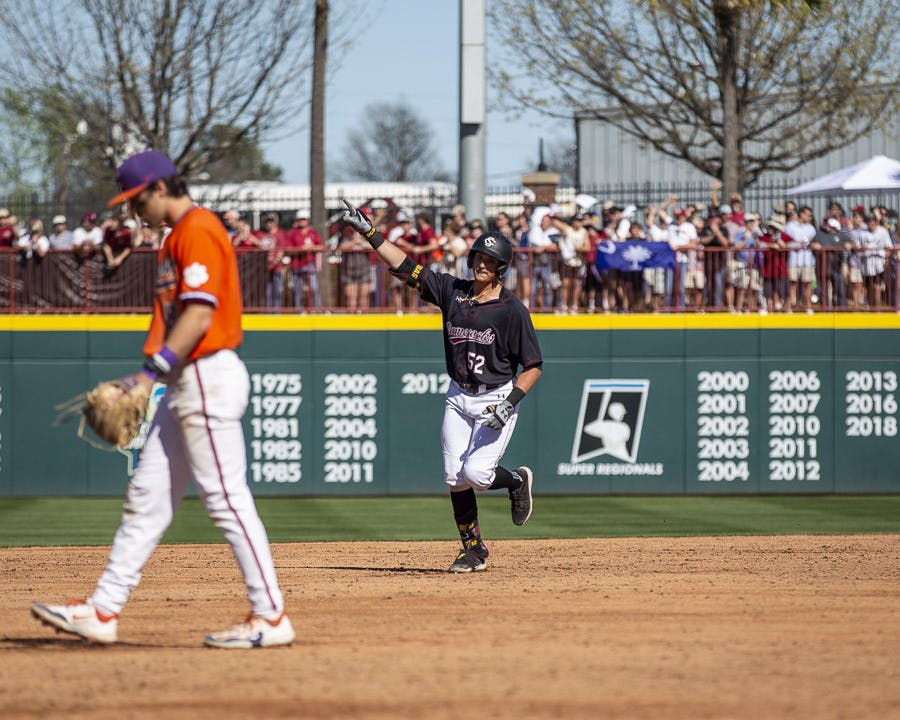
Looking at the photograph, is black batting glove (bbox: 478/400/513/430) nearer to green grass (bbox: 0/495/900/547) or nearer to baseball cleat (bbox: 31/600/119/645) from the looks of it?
baseball cleat (bbox: 31/600/119/645)

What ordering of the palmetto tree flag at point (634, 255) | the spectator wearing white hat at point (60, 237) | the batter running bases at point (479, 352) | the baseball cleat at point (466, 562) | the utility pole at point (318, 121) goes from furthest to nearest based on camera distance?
the utility pole at point (318, 121)
the spectator wearing white hat at point (60, 237)
the palmetto tree flag at point (634, 255)
the baseball cleat at point (466, 562)
the batter running bases at point (479, 352)

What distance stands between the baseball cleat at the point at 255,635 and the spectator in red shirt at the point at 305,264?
11.5m

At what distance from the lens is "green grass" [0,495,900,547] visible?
13648 millimetres

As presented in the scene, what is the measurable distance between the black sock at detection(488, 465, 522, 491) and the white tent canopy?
11633 mm

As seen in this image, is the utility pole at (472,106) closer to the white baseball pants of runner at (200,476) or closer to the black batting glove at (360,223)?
the black batting glove at (360,223)

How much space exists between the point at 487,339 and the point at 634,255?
8.79 meters

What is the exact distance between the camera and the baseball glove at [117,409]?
6.22m

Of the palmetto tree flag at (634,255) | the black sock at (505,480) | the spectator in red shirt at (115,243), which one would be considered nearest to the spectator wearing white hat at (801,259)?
the palmetto tree flag at (634,255)

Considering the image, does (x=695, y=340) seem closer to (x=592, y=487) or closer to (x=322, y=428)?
(x=592, y=487)

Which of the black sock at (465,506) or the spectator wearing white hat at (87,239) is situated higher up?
the spectator wearing white hat at (87,239)

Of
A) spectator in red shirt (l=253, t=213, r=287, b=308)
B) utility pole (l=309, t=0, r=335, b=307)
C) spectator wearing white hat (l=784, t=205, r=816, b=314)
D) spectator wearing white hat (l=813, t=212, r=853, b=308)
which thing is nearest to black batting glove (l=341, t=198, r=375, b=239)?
spectator in red shirt (l=253, t=213, r=287, b=308)

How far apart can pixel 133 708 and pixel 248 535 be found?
1197 mm

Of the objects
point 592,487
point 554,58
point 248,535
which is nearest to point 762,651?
point 248,535

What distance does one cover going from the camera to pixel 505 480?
32.2 feet
